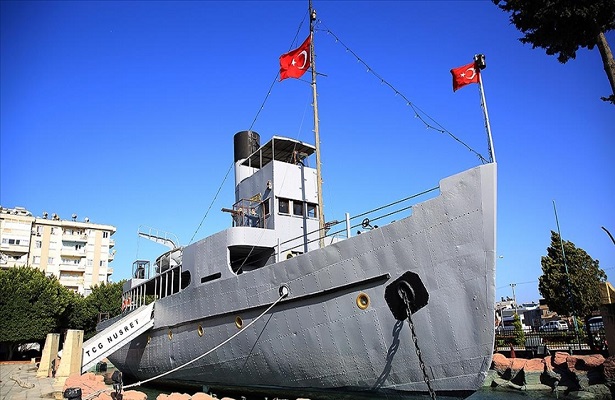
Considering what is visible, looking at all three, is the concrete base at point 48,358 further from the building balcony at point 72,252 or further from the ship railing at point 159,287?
the building balcony at point 72,252

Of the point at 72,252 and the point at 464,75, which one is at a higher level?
the point at 72,252

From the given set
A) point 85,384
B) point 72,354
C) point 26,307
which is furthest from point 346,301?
point 26,307

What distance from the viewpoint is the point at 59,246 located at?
58.2 m

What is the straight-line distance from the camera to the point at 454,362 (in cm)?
802

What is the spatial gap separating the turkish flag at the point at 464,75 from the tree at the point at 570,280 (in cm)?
1999

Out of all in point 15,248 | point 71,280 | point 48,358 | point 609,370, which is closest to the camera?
point 609,370

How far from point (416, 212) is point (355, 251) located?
1.58 meters

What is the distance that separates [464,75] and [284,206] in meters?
6.84

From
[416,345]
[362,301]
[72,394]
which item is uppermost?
[362,301]

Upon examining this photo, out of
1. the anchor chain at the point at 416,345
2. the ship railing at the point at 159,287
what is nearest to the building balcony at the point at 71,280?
the ship railing at the point at 159,287

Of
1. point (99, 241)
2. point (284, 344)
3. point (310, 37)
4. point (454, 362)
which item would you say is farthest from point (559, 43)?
point (99, 241)

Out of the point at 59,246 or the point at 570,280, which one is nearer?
the point at 570,280

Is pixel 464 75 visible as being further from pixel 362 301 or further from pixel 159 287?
pixel 159 287

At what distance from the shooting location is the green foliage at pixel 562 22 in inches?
447
